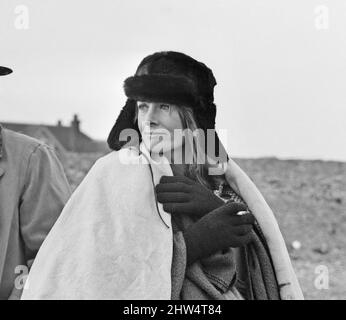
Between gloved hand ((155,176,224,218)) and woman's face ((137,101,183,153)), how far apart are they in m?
0.12

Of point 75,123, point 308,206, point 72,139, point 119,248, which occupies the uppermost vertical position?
point 119,248

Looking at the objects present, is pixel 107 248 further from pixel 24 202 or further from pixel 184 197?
pixel 24 202

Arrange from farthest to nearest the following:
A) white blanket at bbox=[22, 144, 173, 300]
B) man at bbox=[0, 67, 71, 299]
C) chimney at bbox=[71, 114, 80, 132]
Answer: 1. chimney at bbox=[71, 114, 80, 132]
2. man at bbox=[0, 67, 71, 299]
3. white blanket at bbox=[22, 144, 173, 300]

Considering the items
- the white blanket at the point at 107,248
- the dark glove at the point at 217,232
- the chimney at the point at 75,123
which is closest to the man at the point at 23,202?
the white blanket at the point at 107,248

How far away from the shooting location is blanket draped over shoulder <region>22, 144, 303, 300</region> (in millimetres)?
Answer: 2617

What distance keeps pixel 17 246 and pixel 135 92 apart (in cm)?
68

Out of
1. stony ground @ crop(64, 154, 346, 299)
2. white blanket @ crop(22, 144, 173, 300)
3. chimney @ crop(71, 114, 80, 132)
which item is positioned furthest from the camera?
chimney @ crop(71, 114, 80, 132)

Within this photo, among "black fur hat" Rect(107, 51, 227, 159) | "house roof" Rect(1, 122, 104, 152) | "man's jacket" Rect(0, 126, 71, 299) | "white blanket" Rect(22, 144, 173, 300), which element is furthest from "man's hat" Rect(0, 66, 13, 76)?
"house roof" Rect(1, 122, 104, 152)

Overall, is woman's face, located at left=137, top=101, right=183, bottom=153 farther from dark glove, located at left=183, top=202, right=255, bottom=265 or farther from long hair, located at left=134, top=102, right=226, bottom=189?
→ dark glove, located at left=183, top=202, right=255, bottom=265

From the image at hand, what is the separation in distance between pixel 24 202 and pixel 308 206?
13680mm

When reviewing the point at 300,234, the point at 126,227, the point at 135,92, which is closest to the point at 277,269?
the point at 126,227

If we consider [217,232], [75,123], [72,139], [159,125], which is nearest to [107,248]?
[217,232]

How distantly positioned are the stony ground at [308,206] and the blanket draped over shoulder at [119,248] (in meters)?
7.69

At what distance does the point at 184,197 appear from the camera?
2.74 meters
